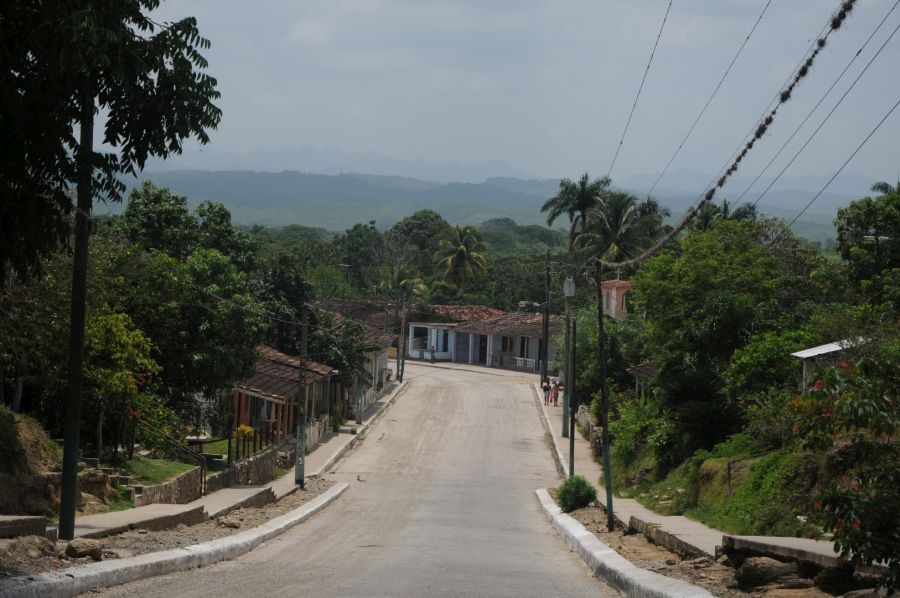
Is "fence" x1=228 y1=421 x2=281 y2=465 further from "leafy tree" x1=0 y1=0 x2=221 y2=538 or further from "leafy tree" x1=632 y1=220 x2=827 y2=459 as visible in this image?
"leafy tree" x1=0 y1=0 x2=221 y2=538

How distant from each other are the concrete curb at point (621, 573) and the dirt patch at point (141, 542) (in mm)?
6453

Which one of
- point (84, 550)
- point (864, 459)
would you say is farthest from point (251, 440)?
point (864, 459)

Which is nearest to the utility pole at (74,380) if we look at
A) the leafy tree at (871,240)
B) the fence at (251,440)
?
the fence at (251,440)

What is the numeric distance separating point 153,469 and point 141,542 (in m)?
11.9

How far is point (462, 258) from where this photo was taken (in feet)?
349

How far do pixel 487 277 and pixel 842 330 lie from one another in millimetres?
87658

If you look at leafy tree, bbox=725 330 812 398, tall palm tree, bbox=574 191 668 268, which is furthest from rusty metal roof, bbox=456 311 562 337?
leafy tree, bbox=725 330 812 398

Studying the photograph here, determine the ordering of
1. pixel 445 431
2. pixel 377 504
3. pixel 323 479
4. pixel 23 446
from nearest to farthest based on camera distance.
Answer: pixel 23 446 < pixel 377 504 < pixel 323 479 < pixel 445 431

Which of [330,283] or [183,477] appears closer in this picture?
[183,477]

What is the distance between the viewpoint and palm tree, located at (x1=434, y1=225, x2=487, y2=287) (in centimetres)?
10581

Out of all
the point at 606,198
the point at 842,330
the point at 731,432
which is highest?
the point at 606,198

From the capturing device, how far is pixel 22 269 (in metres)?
12.0

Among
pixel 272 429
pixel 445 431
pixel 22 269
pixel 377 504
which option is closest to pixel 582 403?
pixel 445 431

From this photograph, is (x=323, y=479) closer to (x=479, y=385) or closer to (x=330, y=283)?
(x=479, y=385)
